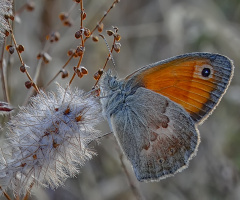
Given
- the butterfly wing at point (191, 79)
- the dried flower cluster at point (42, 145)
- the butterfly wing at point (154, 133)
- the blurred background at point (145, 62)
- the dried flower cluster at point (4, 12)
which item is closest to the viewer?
the dried flower cluster at point (4, 12)

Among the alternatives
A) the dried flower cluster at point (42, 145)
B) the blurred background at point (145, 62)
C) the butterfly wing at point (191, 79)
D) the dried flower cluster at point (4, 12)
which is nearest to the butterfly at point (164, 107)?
the butterfly wing at point (191, 79)

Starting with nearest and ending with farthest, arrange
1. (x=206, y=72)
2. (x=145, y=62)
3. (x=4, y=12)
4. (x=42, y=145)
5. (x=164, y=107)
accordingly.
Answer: (x=4, y=12) → (x=42, y=145) → (x=206, y=72) → (x=164, y=107) → (x=145, y=62)

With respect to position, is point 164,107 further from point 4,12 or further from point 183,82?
point 4,12

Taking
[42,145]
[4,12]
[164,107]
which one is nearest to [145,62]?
[164,107]

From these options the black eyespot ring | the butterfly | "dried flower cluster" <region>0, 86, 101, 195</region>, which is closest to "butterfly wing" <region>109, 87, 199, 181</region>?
the butterfly

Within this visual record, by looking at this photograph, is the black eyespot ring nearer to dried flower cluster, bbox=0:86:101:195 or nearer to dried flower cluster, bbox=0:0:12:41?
dried flower cluster, bbox=0:86:101:195

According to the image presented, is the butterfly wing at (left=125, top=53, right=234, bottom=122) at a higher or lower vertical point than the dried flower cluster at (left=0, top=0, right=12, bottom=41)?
lower

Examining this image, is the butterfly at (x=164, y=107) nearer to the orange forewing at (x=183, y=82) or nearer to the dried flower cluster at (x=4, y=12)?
the orange forewing at (x=183, y=82)

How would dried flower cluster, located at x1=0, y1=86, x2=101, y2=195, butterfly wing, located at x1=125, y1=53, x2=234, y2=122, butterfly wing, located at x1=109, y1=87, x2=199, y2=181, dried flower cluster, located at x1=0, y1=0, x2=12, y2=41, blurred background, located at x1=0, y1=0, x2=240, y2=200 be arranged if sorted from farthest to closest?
blurred background, located at x1=0, y1=0, x2=240, y2=200
butterfly wing, located at x1=109, y1=87, x2=199, y2=181
butterfly wing, located at x1=125, y1=53, x2=234, y2=122
dried flower cluster, located at x1=0, y1=86, x2=101, y2=195
dried flower cluster, located at x1=0, y1=0, x2=12, y2=41
